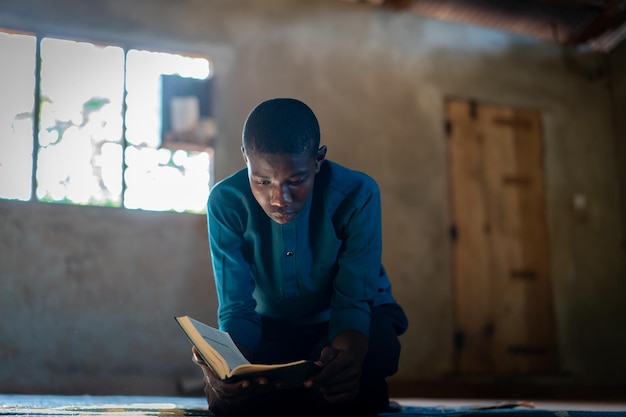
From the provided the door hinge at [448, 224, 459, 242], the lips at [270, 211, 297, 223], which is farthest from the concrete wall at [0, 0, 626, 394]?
the lips at [270, 211, 297, 223]

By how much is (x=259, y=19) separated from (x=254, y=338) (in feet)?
13.2

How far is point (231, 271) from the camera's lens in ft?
6.08

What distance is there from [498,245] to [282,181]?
Result: 4.66m

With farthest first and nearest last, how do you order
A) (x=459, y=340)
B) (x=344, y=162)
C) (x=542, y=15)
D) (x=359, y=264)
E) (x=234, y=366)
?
(x=542, y=15) < (x=459, y=340) < (x=344, y=162) < (x=359, y=264) < (x=234, y=366)

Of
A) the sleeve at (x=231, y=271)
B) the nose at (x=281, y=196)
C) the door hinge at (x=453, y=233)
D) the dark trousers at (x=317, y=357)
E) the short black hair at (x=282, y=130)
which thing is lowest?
the dark trousers at (x=317, y=357)

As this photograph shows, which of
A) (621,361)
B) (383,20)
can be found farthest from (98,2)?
(621,361)

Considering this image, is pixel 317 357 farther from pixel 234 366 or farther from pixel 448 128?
pixel 448 128

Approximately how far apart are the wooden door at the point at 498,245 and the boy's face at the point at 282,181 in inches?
170

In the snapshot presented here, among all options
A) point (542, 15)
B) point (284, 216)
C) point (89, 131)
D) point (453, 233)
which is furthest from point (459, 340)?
point (284, 216)

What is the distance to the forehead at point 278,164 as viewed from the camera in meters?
1.59

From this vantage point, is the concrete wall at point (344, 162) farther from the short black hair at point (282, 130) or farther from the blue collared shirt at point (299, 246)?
the short black hair at point (282, 130)

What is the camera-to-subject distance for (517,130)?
6227 mm

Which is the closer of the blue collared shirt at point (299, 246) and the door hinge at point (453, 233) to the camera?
the blue collared shirt at point (299, 246)

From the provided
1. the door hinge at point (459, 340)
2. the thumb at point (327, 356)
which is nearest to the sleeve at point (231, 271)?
the thumb at point (327, 356)
